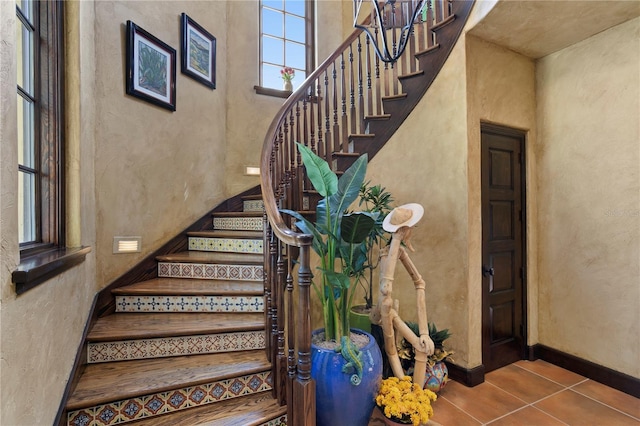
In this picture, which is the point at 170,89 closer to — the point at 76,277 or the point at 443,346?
the point at 76,277

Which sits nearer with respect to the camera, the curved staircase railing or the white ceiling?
the curved staircase railing

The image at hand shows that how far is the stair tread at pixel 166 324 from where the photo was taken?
2.07 metres

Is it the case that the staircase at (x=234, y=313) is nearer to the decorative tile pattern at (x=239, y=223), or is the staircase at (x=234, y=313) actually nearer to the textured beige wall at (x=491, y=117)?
the decorative tile pattern at (x=239, y=223)

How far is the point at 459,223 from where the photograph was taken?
262 centimetres

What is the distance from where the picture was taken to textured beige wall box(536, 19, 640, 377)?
245cm

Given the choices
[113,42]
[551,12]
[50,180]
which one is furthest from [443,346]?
[113,42]

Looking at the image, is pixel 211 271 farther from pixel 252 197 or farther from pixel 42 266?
pixel 42 266

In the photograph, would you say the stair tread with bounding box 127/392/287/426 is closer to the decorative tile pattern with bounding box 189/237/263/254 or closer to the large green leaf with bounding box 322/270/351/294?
the large green leaf with bounding box 322/270/351/294

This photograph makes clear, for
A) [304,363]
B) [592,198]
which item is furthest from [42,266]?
[592,198]

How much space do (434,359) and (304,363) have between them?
4.06 ft

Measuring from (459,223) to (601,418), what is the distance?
1542 mm

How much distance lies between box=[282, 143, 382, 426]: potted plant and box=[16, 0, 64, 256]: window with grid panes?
1294 mm

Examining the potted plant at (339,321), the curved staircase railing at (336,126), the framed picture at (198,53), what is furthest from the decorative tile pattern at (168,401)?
the framed picture at (198,53)

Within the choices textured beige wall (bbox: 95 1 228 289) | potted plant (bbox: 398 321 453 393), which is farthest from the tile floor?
textured beige wall (bbox: 95 1 228 289)
